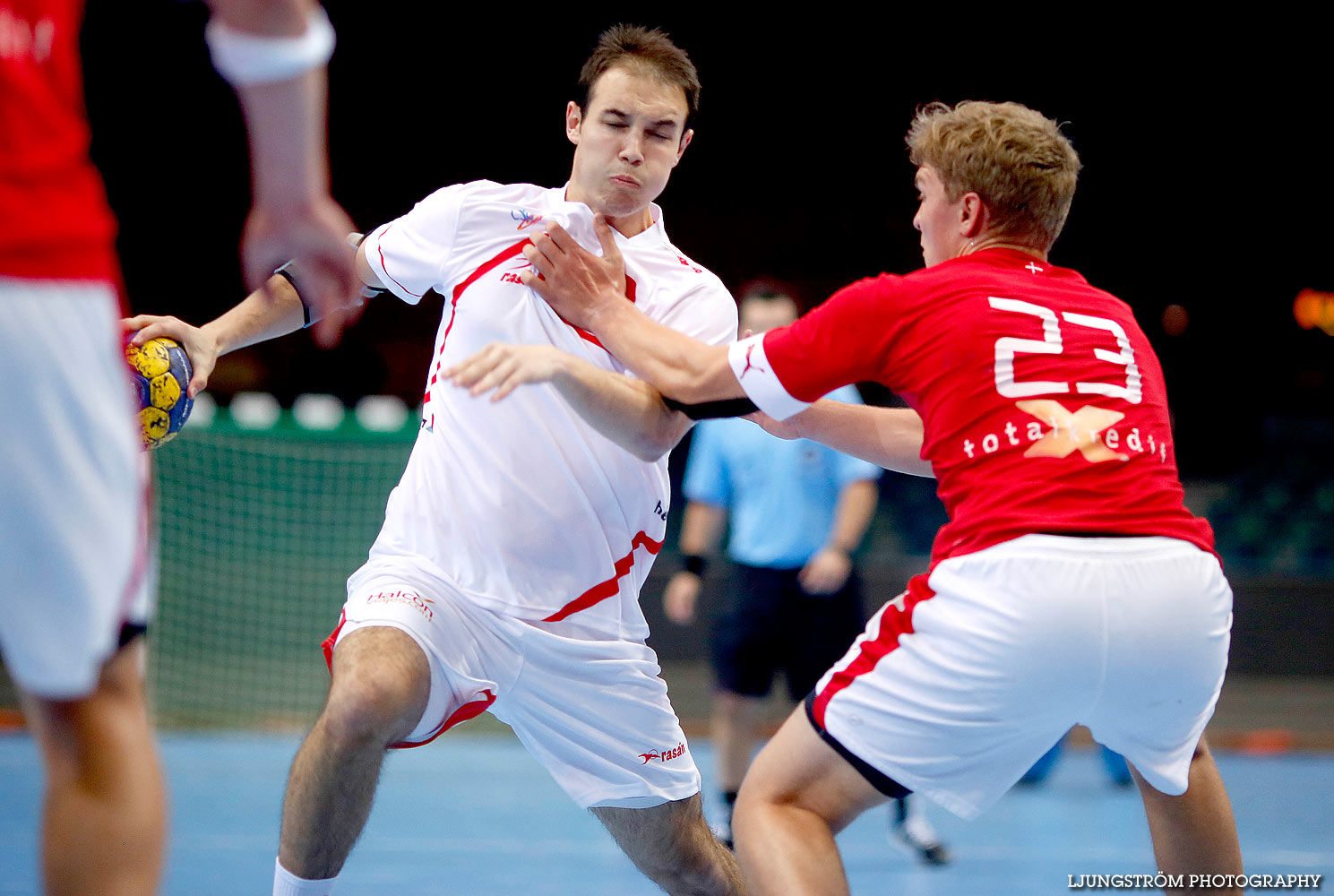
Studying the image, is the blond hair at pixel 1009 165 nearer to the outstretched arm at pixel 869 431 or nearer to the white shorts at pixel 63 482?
the outstretched arm at pixel 869 431

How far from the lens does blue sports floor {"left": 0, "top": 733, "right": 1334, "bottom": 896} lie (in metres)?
4.62

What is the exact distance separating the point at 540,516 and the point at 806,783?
2.96ft

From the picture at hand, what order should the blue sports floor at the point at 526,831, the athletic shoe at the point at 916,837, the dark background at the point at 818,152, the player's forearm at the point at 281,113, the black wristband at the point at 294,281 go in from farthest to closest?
the dark background at the point at 818,152, the athletic shoe at the point at 916,837, the blue sports floor at the point at 526,831, the black wristband at the point at 294,281, the player's forearm at the point at 281,113

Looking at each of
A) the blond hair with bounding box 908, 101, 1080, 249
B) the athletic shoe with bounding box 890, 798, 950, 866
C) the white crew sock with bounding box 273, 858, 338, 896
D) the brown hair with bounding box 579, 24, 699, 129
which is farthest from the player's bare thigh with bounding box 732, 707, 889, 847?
the athletic shoe with bounding box 890, 798, 950, 866

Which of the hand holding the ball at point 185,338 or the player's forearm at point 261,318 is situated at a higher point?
the hand holding the ball at point 185,338

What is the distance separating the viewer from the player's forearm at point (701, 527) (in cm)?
578

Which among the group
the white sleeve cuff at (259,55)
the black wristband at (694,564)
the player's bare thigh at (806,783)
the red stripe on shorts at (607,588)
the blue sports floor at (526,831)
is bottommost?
the blue sports floor at (526,831)

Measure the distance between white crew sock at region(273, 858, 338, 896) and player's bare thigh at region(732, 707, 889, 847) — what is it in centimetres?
89

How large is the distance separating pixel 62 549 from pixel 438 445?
1.68 metres

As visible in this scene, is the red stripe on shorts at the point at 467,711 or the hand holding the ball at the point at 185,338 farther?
the red stripe on shorts at the point at 467,711

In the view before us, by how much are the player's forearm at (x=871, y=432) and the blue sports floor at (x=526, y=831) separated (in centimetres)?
227

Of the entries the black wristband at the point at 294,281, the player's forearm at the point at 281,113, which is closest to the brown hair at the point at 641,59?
the black wristband at the point at 294,281

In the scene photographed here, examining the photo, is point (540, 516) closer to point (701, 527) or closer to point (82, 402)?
point (82, 402)

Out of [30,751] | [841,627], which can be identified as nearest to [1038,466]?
[841,627]
